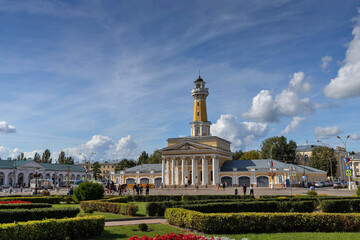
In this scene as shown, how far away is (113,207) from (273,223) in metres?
11.5

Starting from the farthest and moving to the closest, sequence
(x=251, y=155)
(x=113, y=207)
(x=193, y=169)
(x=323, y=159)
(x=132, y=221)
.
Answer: (x=251, y=155)
(x=323, y=159)
(x=193, y=169)
(x=113, y=207)
(x=132, y=221)

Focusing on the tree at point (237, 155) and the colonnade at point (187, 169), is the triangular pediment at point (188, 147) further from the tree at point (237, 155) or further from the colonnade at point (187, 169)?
the tree at point (237, 155)

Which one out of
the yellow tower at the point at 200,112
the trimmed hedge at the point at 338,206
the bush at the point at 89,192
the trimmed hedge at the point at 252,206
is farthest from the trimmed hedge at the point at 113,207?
the yellow tower at the point at 200,112

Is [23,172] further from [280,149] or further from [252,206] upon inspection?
[252,206]

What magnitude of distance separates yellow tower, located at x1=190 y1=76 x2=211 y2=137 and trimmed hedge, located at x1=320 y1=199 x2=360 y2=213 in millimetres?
57356

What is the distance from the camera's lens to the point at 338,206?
20.7 m

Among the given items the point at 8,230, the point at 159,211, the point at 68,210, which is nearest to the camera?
the point at 8,230

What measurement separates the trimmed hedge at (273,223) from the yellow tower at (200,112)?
63634 millimetres

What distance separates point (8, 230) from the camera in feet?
37.0

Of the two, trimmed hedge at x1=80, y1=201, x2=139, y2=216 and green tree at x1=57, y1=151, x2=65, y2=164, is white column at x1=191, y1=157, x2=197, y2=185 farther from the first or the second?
green tree at x1=57, y1=151, x2=65, y2=164

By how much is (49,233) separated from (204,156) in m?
59.3

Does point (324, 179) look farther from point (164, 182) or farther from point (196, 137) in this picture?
point (164, 182)

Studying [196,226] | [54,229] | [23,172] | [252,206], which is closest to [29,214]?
[54,229]

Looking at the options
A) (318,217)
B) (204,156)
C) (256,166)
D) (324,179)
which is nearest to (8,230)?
(318,217)
